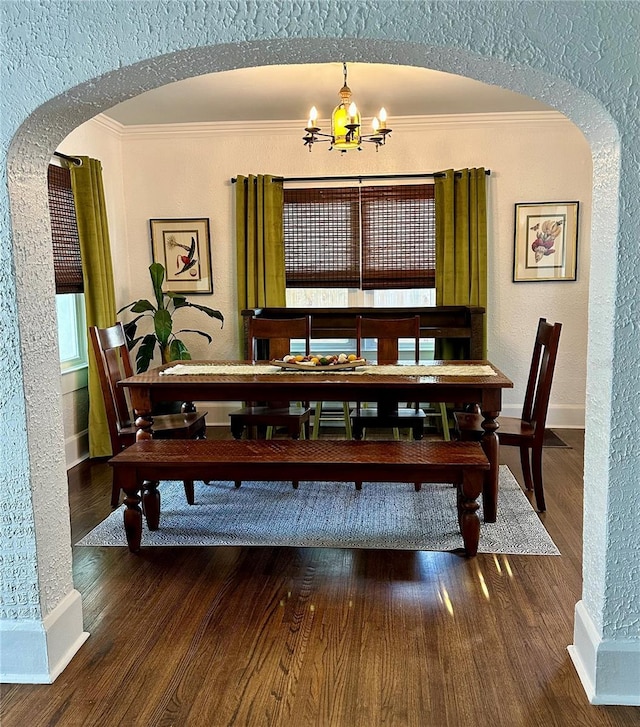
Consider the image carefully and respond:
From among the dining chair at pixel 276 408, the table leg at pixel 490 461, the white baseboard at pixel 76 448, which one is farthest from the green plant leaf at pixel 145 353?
the table leg at pixel 490 461

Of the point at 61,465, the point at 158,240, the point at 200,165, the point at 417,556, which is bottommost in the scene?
the point at 417,556

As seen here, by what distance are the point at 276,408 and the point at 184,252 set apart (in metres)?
2.05

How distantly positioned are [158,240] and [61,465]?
3604 mm

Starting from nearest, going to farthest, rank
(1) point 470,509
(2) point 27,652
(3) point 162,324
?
(2) point 27,652, (1) point 470,509, (3) point 162,324

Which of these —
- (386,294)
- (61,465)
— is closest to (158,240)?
(386,294)

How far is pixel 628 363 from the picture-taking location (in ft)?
5.70

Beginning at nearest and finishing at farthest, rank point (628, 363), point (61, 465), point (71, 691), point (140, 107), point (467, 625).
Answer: point (628, 363) → point (71, 691) → point (61, 465) → point (467, 625) → point (140, 107)

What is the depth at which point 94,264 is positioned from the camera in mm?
4449

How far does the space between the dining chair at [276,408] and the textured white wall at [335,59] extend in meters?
1.78

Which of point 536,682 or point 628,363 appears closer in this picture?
point 628,363

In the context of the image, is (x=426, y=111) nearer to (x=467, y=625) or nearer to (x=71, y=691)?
(x=467, y=625)

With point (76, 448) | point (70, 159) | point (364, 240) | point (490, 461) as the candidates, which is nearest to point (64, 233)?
point (70, 159)

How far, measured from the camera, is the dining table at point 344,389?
3.04m

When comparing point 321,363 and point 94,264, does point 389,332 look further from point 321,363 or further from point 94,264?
point 94,264
